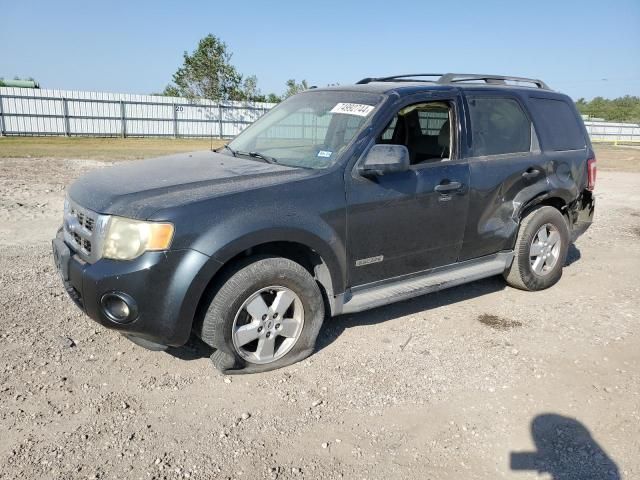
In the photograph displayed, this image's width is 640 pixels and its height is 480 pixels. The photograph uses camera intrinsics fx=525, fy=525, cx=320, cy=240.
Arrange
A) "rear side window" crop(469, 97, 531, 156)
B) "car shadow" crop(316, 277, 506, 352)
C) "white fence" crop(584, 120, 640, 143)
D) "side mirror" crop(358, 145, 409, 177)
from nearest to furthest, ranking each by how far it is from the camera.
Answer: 1. "side mirror" crop(358, 145, 409, 177)
2. "car shadow" crop(316, 277, 506, 352)
3. "rear side window" crop(469, 97, 531, 156)
4. "white fence" crop(584, 120, 640, 143)

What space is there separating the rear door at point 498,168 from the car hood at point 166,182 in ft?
5.48

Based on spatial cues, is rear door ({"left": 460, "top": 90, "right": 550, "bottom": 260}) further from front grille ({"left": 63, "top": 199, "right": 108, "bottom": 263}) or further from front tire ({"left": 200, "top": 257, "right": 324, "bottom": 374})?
front grille ({"left": 63, "top": 199, "right": 108, "bottom": 263})

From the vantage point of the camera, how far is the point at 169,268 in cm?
303

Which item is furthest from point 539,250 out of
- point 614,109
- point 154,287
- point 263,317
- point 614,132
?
point 614,109

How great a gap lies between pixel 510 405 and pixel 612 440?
56cm

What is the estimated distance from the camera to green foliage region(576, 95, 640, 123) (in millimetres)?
68688

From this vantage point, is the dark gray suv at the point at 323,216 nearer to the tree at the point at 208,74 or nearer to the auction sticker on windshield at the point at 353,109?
the auction sticker on windshield at the point at 353,109

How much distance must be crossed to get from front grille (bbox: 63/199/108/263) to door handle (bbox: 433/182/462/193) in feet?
7.92

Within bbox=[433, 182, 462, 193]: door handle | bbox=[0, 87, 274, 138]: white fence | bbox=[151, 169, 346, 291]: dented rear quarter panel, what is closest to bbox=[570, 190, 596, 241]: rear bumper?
bbox=[433, 182, 462, 193]: door handle

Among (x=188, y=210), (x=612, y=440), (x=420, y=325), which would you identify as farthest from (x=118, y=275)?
(x=612, y=440)

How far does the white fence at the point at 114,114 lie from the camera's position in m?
26.2

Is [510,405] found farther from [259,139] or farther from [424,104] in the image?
[259,139]

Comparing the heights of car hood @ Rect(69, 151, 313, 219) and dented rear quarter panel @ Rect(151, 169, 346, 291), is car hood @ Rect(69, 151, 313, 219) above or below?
above

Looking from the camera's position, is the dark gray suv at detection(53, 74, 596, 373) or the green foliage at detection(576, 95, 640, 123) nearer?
the dark gray suv at detection(53, 74, 596, 373)
